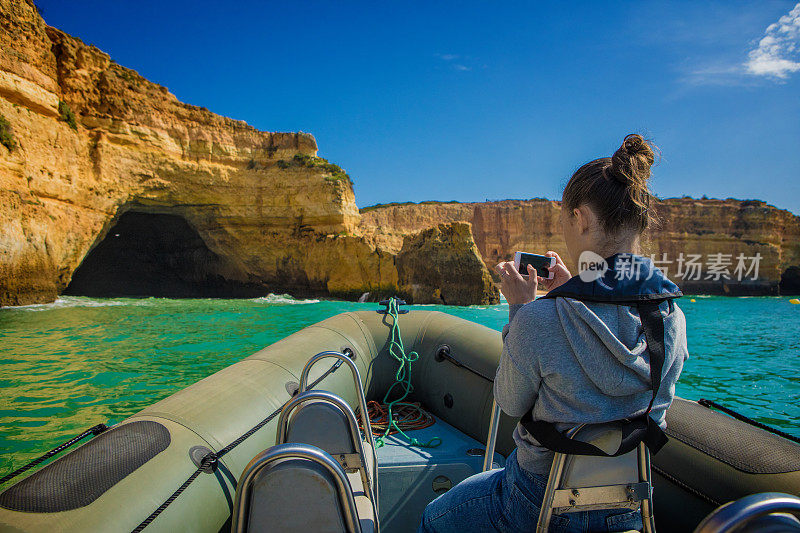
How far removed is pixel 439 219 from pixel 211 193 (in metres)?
37.2

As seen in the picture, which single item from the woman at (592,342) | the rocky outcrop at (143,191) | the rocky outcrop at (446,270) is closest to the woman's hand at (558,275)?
the woman at (592,342)

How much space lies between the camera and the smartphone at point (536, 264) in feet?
4.17

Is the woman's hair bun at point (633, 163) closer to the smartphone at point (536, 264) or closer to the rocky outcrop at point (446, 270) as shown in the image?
the smartphone at point (536, 264)

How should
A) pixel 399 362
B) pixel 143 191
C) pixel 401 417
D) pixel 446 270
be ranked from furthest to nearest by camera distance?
pixel 446 270, pixel 143 191, pixel 399 362, pixel 401 417

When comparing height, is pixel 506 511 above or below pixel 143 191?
below

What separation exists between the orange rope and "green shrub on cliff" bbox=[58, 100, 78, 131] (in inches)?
634

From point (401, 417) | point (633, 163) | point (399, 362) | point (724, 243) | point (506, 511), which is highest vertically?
point (724, 243)

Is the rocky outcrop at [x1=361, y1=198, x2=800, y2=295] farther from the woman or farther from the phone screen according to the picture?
the woman

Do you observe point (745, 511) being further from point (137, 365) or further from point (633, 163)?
point (137, 365)

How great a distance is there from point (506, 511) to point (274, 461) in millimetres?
618

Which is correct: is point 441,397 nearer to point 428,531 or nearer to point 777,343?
point 428,531

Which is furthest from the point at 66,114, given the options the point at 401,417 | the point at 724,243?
the point at 724,243

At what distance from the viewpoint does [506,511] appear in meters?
1.05

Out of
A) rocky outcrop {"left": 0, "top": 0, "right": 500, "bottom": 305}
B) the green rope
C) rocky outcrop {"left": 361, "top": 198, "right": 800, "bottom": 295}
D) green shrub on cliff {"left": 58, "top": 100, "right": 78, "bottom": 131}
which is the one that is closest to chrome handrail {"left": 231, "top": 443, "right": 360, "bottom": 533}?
the green rope
